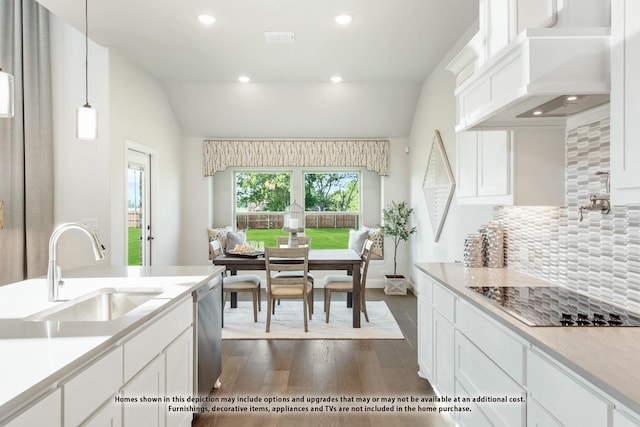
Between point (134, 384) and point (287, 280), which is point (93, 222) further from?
point (134, 384)

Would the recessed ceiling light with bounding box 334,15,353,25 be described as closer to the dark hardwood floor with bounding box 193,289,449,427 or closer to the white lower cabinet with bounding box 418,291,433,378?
the white lower cabinet with bounding box 418,291,433,378

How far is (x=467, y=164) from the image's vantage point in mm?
2955

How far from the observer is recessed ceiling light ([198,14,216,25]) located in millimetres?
3684

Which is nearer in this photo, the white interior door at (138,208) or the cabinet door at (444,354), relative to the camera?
the cabinet door at (444,354)

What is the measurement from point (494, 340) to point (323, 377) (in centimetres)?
171

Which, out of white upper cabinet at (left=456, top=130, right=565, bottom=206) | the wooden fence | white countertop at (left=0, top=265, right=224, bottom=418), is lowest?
white countertop at (left=0, top=265, right=224, bottom=418)

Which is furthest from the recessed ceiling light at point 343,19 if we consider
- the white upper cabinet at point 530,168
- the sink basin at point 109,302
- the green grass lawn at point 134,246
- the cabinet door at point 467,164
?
the green grass lawn at point 134,246

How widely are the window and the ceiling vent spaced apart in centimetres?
303

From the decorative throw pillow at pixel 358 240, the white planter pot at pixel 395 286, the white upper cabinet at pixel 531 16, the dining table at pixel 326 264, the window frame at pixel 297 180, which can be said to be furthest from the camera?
the window frame at pixel 297 180

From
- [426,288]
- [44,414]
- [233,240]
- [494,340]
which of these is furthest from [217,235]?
[44,414]

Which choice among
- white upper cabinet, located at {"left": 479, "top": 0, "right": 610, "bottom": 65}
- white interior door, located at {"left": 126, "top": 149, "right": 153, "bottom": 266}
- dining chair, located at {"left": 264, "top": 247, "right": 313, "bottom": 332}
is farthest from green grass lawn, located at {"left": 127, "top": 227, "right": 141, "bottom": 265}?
white upper cabinet, located at {"left": 479, "top": 0, "right": 610, "bottom": 65}

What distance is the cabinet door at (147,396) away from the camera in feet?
4.88

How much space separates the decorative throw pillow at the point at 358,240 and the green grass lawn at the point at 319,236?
45 cm

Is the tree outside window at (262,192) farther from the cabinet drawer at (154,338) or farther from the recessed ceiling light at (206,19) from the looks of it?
the cabinet drawer at (154,338)
